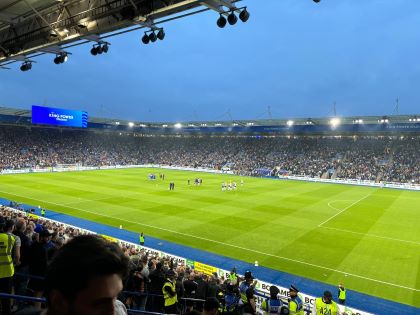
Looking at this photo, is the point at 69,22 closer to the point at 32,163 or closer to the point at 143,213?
the point at 143,213

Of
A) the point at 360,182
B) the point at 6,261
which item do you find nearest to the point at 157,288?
the point at 6,261

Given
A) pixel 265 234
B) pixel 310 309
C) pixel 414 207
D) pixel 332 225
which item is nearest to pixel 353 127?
pixel 414 207

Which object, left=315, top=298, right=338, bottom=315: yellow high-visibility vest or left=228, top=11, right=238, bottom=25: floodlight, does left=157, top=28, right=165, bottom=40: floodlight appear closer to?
left=228, top=11, right=238, bottom=25: floodlight

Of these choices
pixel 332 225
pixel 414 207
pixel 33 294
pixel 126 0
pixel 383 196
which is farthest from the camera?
pixel 383 196

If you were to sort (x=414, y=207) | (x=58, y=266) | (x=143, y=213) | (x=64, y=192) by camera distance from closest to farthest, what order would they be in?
1. (x=58, y=266)
2. (x=143, y=213)
3. (x=414, y=207)
4. (x=64, y=192)

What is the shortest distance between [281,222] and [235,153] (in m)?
53.1

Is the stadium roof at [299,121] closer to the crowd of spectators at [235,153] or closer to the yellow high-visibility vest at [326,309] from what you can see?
the crowd of spectators at [235,153]

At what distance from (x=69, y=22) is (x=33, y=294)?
10277 millimetres

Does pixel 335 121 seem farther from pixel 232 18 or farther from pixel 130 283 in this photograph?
pixel 130 283

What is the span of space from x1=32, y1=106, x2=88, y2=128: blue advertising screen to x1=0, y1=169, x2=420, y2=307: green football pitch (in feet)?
66.2

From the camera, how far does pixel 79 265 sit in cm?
151

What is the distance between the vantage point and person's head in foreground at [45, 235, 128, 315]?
1470 millimetres

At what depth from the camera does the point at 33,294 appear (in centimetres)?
761

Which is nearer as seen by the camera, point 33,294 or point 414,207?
point 33,294
